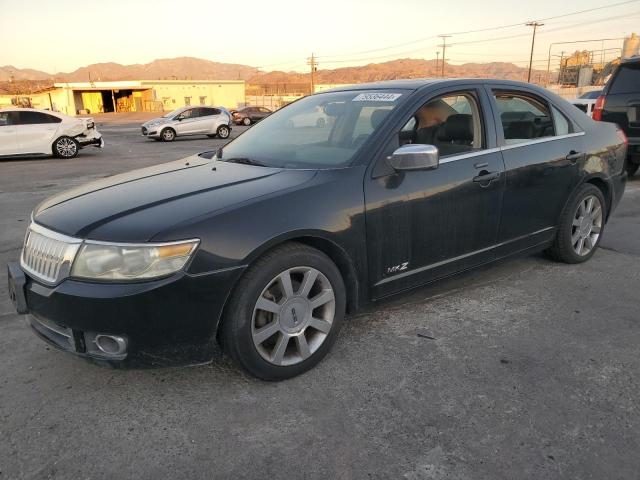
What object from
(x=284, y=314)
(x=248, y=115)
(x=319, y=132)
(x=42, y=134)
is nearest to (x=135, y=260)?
(x=284, y=314)

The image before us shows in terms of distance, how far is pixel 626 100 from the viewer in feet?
25.8

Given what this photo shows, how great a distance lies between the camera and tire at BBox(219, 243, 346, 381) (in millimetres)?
2635

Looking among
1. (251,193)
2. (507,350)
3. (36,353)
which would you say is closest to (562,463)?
(507,350)

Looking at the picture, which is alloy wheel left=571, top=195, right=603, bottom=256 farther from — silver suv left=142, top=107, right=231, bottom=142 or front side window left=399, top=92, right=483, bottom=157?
silver suv left=142, top=107, right=231, bottom=142

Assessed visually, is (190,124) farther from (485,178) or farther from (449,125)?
(485,178)

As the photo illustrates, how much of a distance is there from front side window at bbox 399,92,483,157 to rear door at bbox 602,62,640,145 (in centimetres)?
547

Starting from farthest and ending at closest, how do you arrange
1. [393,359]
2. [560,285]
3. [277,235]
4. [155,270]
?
[560,285], [393,359], [277,235], [155,270]

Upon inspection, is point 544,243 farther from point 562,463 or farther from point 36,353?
point 36,353

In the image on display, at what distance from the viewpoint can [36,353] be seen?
127 inches

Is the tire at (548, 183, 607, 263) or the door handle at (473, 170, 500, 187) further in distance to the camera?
the tire at (548, 183, 607, 263)

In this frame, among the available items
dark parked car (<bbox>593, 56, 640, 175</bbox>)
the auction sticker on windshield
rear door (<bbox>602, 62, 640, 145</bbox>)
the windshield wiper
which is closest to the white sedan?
the windshield wiper

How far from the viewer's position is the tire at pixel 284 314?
263cm

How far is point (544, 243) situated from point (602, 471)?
8.16 ft

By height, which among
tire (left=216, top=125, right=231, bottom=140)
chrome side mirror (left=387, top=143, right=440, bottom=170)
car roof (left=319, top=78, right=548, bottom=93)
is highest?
car roof (left=319, top=78, right=548, bottom=93)
